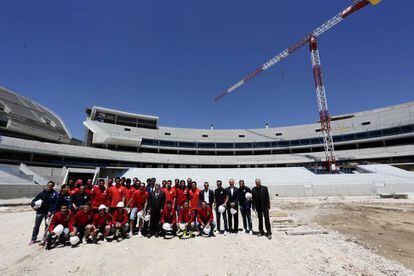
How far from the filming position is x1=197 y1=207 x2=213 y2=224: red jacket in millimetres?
7766

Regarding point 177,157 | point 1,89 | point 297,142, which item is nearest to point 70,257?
point 177,157

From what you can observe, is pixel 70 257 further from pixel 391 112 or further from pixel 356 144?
pixel 391 112

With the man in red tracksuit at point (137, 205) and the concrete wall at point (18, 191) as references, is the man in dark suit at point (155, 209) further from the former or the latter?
the concrete wall at point (18, 191)

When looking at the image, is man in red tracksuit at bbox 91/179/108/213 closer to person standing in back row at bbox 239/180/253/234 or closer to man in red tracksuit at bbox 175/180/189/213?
man in red tracksuit at bbox 175/180/189/213

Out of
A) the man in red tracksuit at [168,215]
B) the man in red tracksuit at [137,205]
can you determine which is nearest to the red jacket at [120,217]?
the man in red tracksuit at [137,205]

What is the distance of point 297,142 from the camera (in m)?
51.5

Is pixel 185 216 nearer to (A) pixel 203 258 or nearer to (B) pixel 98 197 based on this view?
(A) pixel 203 258

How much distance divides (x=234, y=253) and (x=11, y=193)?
27.1 metres

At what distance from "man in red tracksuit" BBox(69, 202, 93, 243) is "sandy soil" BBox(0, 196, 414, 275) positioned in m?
0.54

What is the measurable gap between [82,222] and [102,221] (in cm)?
62

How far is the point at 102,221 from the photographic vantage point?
22.9ft

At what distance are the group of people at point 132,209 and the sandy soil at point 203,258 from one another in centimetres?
53

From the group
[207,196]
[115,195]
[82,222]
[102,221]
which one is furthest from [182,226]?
[82,222]

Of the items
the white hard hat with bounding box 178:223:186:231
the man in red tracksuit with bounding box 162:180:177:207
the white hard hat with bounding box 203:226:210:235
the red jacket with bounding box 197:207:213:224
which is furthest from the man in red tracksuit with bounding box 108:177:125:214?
the white hard hat with bounding box 203:226:210:235
